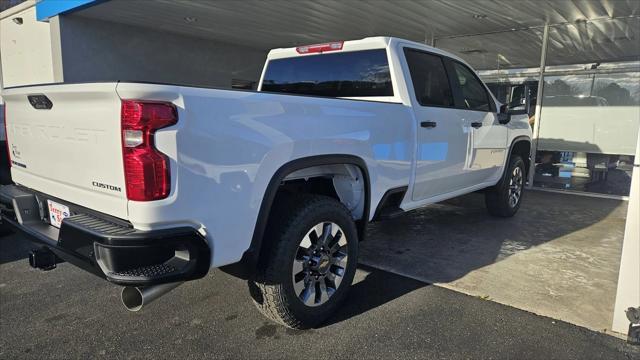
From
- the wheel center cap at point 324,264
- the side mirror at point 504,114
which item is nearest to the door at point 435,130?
the side mirror at point 504,114

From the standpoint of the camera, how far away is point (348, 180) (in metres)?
3.35

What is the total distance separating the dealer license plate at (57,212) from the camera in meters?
2.62

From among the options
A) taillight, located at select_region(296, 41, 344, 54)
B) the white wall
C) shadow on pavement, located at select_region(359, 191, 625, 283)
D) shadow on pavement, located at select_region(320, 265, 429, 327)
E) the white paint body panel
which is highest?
the white wall

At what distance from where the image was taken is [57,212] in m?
2.72

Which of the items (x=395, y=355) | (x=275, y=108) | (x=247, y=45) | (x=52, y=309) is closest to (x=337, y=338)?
(x=395, y=355)

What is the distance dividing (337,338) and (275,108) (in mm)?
1531

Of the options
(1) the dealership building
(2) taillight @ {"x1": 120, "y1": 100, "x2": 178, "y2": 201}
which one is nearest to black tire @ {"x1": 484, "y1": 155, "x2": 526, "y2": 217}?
(1) the dealership building

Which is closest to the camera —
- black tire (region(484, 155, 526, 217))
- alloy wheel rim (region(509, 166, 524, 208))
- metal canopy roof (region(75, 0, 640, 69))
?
black tire (region(484, 155, 526, 217))

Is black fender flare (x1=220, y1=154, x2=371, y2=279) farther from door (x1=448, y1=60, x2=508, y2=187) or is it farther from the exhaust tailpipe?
door (x1=448, y1=60, x2=508, y2=187)

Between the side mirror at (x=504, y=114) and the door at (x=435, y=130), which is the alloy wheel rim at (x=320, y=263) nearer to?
the door at (x=435, y=130)

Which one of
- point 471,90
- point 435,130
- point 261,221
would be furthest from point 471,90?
point 261,221

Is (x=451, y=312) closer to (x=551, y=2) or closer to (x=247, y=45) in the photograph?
(x=551, y=2)

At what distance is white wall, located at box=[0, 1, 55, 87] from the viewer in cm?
998

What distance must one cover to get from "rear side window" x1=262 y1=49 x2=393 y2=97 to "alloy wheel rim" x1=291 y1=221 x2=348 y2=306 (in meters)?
1.49
